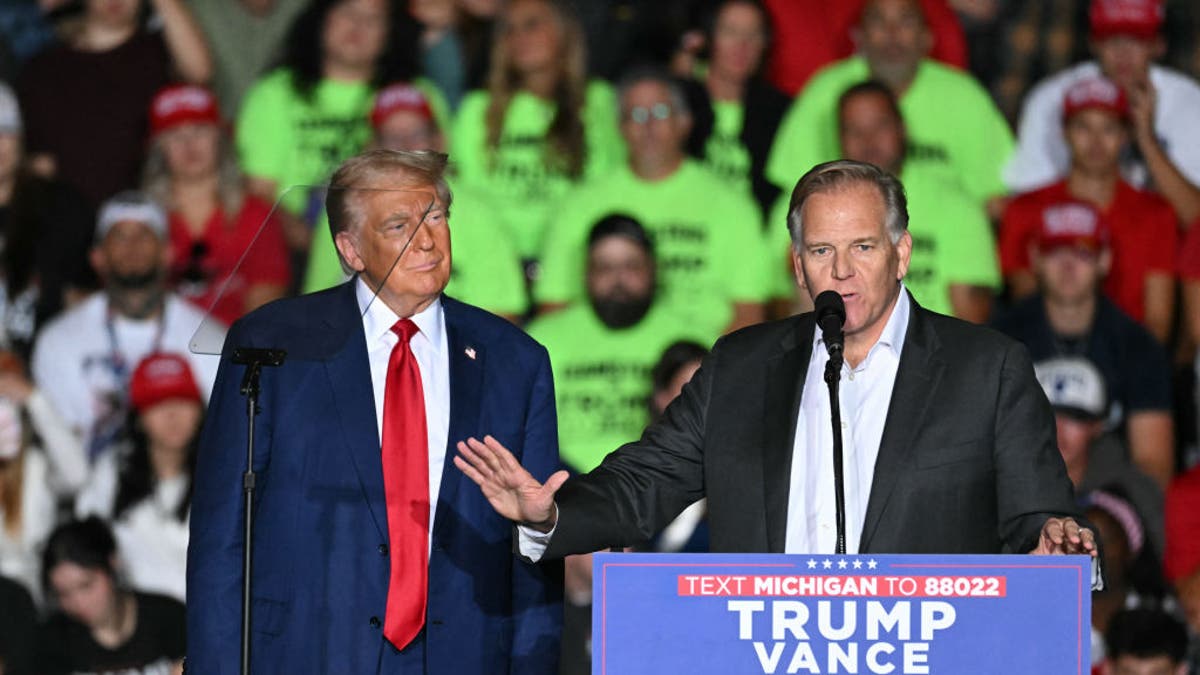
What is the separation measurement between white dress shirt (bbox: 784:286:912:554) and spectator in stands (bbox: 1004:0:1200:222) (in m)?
4.10

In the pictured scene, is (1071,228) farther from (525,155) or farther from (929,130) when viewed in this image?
(525,155)

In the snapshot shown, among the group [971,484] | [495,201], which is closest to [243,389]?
[971,484]

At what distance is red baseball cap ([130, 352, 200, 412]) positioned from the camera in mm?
6766

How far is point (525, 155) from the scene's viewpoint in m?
7.13

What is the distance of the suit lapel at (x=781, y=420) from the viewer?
3166mm

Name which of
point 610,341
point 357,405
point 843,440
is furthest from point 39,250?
point 843,440

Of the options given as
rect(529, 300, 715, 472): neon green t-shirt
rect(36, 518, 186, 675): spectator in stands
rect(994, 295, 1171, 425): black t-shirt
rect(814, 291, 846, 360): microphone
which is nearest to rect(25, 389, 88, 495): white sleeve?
rect(36, 518, 186, 675): spectator in stands

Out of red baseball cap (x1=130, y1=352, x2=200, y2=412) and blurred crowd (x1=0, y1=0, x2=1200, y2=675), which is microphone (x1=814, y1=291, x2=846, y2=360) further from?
red baseball cap (x1=130, y1=352, x2=200, y2=412)

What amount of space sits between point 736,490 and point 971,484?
Answer: 39cm

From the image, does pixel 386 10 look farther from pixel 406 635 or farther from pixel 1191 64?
pixel 406 635

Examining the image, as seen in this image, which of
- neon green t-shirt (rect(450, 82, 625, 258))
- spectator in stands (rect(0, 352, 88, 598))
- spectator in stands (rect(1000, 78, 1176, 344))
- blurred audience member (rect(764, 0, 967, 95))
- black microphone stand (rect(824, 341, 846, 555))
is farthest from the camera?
blurred audience member (rect(764, 0, 967, 95))

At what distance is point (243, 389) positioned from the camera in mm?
3133

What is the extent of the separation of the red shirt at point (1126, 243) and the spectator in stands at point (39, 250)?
11.4ft

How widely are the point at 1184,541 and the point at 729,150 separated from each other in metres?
2.18
